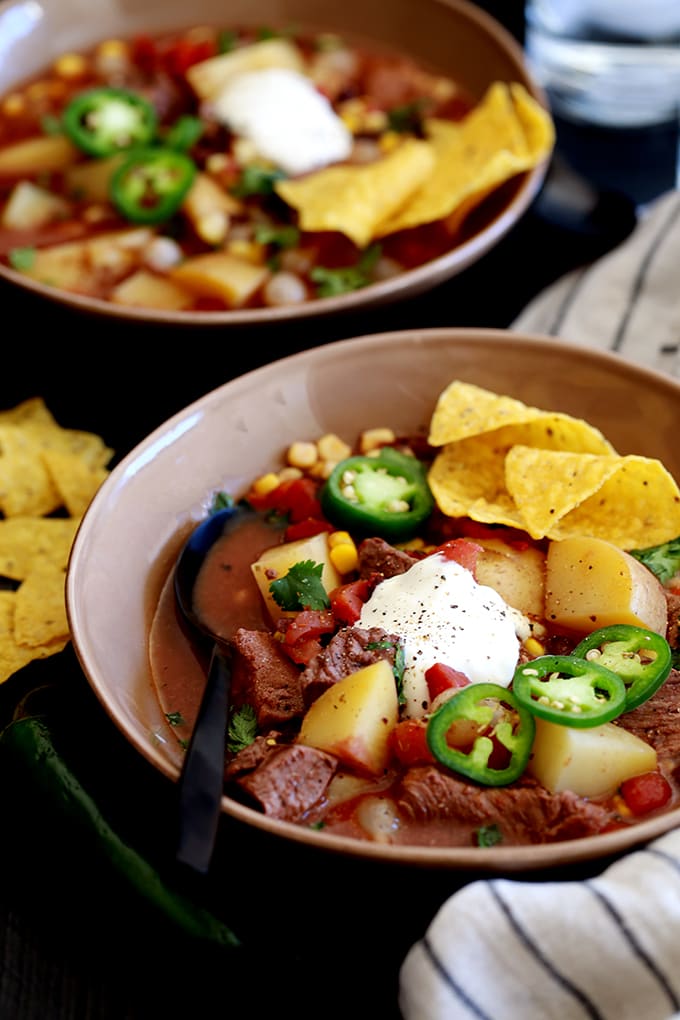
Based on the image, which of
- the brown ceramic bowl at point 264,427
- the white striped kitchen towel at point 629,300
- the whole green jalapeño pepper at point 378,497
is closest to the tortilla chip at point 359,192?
the white striped kitchen towel at point 629,300

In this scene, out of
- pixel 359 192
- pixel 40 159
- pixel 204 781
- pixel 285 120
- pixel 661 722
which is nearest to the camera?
pixel 204 781

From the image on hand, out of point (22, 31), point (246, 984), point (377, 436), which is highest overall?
point (22, 31)

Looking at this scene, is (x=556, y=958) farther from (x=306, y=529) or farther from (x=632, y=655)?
(x=306, y=529)

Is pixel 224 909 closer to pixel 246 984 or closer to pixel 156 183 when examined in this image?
pixel 246 984

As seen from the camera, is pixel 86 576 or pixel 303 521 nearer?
pixel 86 576

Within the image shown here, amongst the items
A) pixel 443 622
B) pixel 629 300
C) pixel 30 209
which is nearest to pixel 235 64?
pixel 30 209

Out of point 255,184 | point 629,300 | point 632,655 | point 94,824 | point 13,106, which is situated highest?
point 13,106

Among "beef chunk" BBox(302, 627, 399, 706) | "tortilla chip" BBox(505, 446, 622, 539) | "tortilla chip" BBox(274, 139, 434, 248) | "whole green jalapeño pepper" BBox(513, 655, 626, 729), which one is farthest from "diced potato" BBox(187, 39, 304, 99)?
"whole green jalapeño pepper" BBox(513, 655, 626, 729)

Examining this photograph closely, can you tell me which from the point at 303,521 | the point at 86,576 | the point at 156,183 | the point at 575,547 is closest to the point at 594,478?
the point at 575,547
